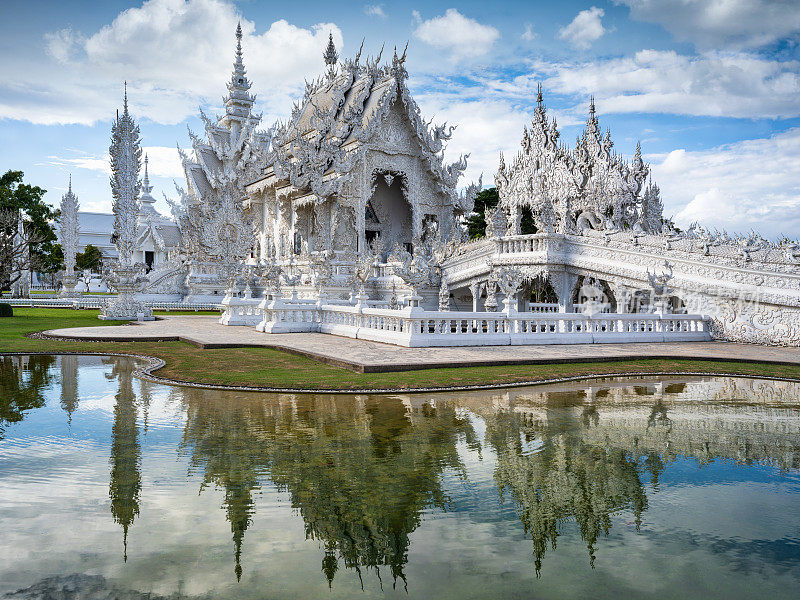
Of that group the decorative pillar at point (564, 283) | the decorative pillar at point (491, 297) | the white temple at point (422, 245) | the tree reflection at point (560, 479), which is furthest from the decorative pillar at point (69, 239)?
the tree reflection at point (560, 479)

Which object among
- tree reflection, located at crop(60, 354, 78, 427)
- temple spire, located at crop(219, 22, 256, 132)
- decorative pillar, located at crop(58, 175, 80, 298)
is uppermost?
temple spire, located at crop(219, 22, 256, 132)

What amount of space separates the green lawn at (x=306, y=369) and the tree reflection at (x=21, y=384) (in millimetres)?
1435

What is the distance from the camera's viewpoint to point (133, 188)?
2269 cm

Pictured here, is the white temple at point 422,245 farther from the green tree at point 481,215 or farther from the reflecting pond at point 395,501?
the reflecting pond at point 395,501

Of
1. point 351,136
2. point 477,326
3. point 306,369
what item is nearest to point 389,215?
point 351,136

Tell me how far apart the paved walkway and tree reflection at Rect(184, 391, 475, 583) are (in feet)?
9.62

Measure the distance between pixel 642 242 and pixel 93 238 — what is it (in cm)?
Result: 7723

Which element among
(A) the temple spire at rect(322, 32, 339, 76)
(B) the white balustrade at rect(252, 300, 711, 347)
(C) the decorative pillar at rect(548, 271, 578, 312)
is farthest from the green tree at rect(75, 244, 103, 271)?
(C) the decorative pillar at rect(548, 271, 578, 312)

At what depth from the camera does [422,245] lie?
81.9 feet

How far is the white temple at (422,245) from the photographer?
15.8 meters

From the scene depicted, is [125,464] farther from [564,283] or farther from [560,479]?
[564,283]

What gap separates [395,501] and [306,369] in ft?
19.7

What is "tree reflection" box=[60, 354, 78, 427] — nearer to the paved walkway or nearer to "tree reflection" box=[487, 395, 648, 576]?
the paved walkway

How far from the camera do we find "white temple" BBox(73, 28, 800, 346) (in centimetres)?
1577
